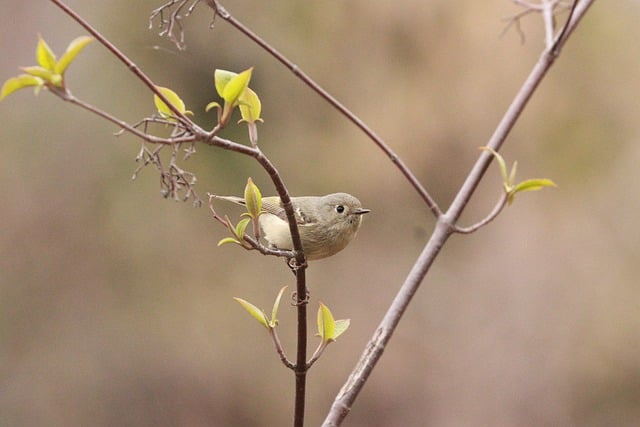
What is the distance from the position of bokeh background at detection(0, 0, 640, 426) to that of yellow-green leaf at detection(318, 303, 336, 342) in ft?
5.36

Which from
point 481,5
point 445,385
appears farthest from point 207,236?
point 481,5

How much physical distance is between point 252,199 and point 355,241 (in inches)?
82.2

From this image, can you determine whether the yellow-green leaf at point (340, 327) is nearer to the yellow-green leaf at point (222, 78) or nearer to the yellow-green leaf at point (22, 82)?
the yellow-green leaf at point (222, 78)

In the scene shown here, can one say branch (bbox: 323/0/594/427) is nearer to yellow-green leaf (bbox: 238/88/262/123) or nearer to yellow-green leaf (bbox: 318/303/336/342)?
yellow-green leaf (bbox: 318/303/336/342)

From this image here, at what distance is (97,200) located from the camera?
2598mm

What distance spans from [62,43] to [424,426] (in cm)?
197

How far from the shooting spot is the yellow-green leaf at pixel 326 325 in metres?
0.80

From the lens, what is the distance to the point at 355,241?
112 inches

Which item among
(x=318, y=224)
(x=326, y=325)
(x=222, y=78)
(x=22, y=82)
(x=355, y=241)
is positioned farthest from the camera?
(x=355, y=241)

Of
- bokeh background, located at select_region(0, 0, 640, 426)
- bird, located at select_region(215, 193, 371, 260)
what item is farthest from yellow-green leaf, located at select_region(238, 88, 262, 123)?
bokeh background, located at select_region(0, 0, 640, 426)

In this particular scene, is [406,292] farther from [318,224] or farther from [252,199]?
[318,224]

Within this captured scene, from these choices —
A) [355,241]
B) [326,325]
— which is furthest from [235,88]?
[355,241]

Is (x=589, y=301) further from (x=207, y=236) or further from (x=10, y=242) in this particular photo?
(x=10, y=242)

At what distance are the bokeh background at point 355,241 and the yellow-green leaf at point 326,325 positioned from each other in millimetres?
1633
